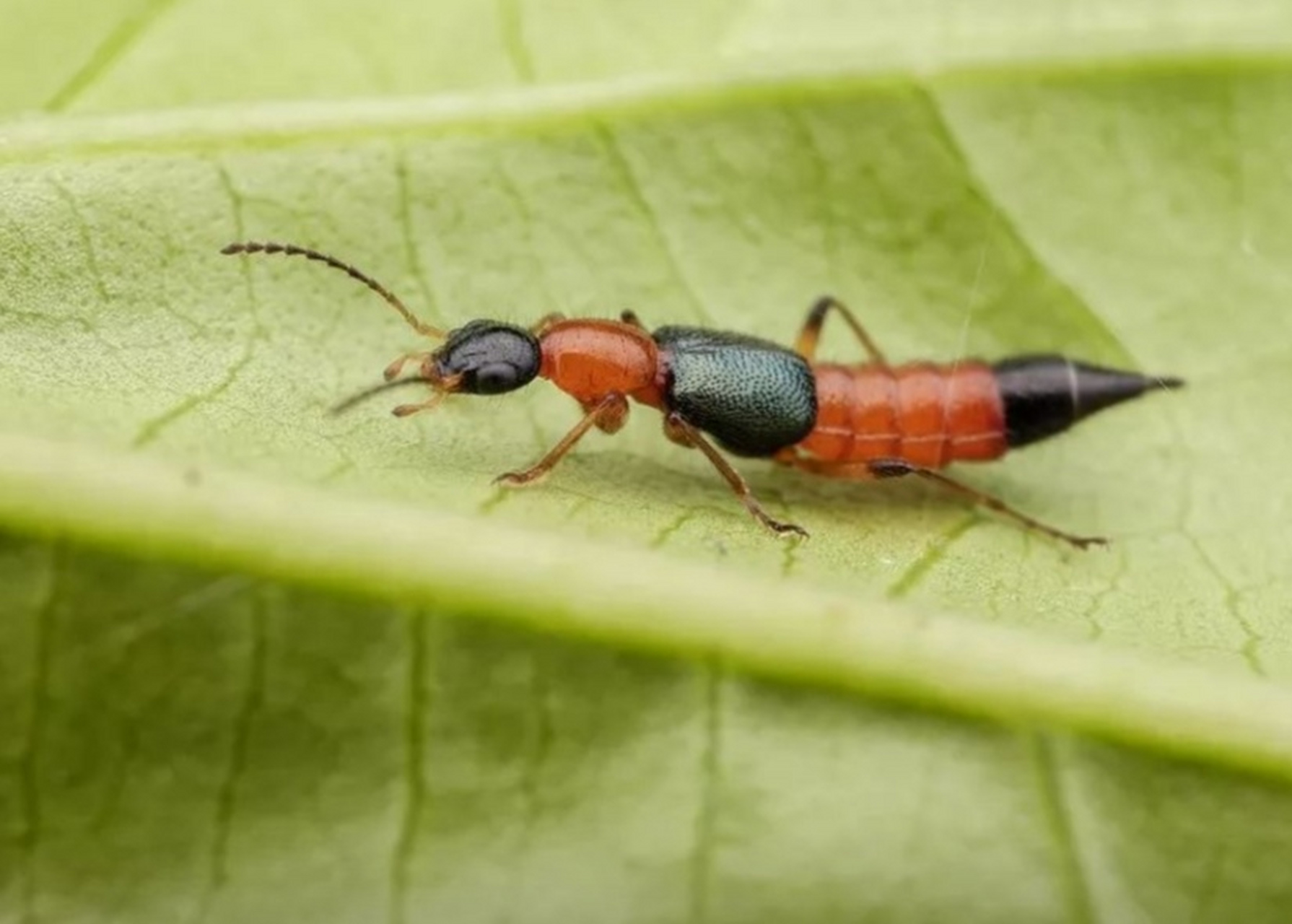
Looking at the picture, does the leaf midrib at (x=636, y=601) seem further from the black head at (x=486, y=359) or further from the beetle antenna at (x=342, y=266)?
the beetle antenna at (x=342, y=266)

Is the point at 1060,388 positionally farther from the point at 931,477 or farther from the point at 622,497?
the point at 622,497

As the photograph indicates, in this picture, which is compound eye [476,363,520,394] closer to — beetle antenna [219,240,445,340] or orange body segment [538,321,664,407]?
orange body segment [538,321,664,407]

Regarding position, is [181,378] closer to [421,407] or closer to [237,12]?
[421,407]

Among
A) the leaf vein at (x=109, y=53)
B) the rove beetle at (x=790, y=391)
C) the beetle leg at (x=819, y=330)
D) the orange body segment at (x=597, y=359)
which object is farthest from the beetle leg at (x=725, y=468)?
the leaf vein at (x=109, y=53)

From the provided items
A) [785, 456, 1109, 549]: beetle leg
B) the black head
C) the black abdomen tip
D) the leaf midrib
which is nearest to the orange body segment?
the black head

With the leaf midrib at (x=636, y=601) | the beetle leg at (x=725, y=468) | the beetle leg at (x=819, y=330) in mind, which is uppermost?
the beetle leg at (x=819, y=330)

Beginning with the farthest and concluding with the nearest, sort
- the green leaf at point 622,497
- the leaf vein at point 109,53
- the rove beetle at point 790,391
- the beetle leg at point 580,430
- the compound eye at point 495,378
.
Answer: the leaf vein at point 109,53 < the rove beetle at point 790,391 < the compound eye at point 495,378 < the beetle leg at point 580,430 < the green leaf at point 622,497
